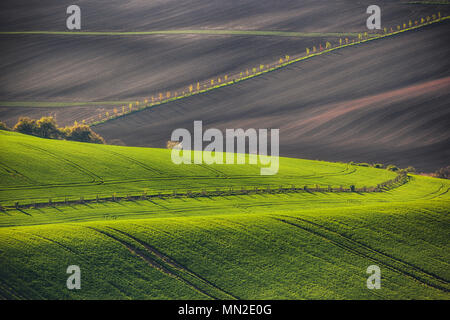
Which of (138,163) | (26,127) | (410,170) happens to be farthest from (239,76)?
(138,163)

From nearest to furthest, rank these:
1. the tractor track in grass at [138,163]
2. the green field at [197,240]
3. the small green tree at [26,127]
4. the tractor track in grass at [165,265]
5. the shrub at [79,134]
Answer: the green field at [197,240] → the tractor track in grass at [165,265] → the tractor track in grass at [138,163] → the small green tree at [26,127] → the shrub at [79,134]

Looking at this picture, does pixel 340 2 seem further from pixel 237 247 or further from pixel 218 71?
pixel 237 247

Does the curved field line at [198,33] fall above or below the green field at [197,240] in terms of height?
above

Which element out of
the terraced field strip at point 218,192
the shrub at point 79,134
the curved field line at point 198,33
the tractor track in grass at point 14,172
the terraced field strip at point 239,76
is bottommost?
the terraced field strip at point 218,192

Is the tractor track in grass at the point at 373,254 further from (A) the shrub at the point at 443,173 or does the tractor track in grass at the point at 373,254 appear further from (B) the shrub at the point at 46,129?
(A) the shrub at the point at 443,173

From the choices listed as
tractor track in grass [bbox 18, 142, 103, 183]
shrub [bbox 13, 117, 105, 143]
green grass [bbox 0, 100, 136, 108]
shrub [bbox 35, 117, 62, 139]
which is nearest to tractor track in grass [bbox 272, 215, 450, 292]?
tractor track in grass [bbox 18, 142, 103, 183]

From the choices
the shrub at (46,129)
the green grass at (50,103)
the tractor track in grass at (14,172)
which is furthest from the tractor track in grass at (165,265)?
the green grass at (50,103)
